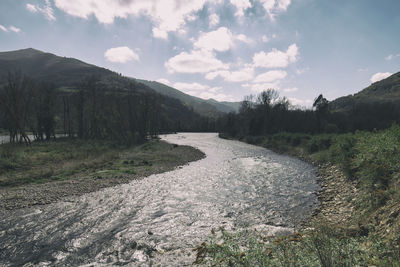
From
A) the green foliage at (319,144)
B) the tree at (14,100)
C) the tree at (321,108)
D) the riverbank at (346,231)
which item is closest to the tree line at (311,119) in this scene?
the tree at (321,108)

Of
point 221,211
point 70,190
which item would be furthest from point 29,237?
point 221,211

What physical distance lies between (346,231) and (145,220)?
32.6 feet

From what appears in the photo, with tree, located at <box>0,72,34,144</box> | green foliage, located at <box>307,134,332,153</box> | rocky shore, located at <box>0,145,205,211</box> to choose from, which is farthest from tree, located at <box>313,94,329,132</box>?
tree, located at <box>0,72,34,144</box>

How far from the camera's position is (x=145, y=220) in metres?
11.9

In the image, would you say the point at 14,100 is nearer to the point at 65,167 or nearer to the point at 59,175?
the point at 65,167

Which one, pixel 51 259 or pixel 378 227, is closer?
pixel 378 227

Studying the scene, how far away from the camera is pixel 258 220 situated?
454 inches

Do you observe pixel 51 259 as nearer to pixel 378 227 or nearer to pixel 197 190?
pixel 197 190

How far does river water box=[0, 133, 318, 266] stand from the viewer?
8.56 metres

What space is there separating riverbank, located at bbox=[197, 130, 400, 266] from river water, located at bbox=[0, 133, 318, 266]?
1.36 meters

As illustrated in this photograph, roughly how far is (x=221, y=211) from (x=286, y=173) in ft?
46.6

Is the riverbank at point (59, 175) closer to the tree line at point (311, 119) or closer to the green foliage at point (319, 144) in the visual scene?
the green foliage at point (319, 144)

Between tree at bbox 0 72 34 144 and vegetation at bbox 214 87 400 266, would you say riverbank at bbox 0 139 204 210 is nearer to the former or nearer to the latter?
vegetation at bbox 214 87 400 266

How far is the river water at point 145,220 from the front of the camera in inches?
337
